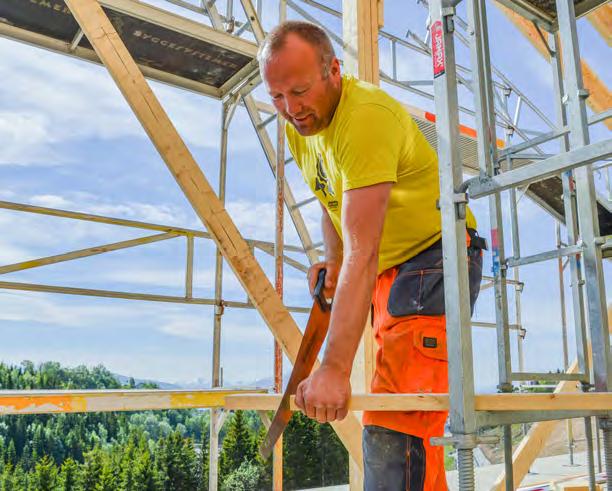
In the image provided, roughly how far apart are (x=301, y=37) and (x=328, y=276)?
0.73 m

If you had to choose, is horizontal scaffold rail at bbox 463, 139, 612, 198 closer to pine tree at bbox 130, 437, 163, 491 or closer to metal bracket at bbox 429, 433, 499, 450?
metal bracket at bbox 429, 433, 499, 450

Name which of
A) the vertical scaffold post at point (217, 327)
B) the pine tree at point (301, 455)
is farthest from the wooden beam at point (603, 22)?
the pine tree at point (301, 455)

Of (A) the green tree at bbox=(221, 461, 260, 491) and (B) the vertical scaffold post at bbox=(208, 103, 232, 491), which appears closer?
(B) the vertical scaffold post at bbox=(208, 103, 232, 491)

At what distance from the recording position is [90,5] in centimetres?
276

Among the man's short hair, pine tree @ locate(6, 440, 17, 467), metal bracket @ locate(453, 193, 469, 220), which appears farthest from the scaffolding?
pine tree @ locate(6, 440, 17, 467)

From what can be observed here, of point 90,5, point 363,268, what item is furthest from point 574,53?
point 90,5

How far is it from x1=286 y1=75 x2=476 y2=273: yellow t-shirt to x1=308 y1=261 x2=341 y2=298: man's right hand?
15cm

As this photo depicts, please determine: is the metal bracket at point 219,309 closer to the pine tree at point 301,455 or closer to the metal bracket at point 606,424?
the pine tree at point 301,455

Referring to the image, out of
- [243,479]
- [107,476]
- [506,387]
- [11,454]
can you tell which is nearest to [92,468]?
[107,476]

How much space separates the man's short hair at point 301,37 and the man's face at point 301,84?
14 mm

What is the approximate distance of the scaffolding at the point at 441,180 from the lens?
46.6 inches

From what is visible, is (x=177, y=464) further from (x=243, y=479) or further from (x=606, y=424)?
(x=606, y=424)

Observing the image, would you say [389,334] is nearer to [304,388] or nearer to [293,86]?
[304,388]

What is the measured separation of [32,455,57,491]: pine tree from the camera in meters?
4.50
